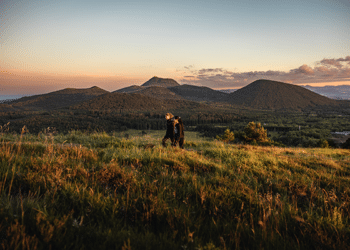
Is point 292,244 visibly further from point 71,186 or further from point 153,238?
point 71,186

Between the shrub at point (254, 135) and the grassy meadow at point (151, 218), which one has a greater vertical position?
the grassy meadow at point (151, 218)

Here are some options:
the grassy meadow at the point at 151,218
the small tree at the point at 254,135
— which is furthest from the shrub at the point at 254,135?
the grassy meadow at the point at 151,218

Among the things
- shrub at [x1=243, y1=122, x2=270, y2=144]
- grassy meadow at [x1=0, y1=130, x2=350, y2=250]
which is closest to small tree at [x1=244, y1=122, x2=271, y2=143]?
shrub at [x1=243, y1=122, x2=270, y2=144]

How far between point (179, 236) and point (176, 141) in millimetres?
7196

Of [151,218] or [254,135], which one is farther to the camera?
[254,135]

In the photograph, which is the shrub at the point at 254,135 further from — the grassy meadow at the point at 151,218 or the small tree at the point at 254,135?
the grassy meadow at the point at 151,218

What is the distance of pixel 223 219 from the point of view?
2676mm

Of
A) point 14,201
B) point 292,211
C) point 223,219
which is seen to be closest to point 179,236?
point 223,219

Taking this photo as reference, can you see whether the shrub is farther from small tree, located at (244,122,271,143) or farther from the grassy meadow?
the grassy meadow

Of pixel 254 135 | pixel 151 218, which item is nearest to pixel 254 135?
pixel 254 135

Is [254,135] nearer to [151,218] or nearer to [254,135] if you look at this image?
[254,135]

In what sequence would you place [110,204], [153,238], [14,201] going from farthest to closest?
[110,204], [14,201], [153,238]

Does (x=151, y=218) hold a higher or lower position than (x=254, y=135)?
higher

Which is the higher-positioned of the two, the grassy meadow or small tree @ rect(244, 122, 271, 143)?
the grassy meadow
